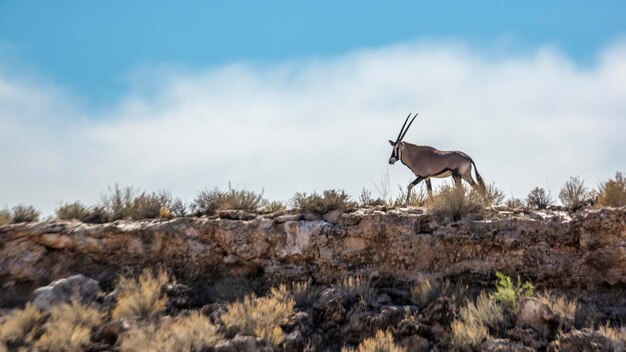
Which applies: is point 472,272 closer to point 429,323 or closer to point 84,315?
point 429,323

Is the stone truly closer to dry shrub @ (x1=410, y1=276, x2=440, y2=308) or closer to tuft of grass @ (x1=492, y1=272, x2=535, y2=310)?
dry shrub @ (x1=410, y1=276, x2=440, y2=308)

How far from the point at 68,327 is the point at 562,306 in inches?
287

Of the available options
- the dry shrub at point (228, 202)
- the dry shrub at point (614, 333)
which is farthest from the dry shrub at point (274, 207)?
the dry shrub at point (614, 333)

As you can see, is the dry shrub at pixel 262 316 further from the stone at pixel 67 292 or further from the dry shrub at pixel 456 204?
the dry shrub at pixel 456 204

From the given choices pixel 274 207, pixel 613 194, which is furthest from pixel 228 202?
pixel 613 194

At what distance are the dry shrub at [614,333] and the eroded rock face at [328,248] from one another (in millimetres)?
1489

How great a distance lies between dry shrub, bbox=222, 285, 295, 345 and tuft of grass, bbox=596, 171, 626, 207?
5.83 metres

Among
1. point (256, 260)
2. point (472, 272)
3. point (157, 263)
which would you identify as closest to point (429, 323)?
point (472, 272)

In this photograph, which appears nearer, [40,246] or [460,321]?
[460,321]

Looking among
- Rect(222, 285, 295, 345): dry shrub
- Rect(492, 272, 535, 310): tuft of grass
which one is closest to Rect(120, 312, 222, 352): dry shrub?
Rect(222, 285, 295, 345): dry shrub

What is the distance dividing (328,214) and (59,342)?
5006mm

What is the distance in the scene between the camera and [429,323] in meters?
9.52

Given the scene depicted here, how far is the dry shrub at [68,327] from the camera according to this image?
30.7 ft

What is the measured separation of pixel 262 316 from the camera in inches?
383
